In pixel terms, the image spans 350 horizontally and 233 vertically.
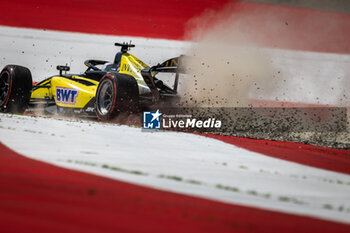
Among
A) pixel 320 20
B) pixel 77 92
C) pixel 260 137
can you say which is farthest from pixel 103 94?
pixel 320 20

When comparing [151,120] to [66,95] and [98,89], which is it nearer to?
[98,89]

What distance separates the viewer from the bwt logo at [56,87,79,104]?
308 inches

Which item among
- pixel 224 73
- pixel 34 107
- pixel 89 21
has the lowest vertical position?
pixel 34 107

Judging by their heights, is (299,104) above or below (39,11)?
below

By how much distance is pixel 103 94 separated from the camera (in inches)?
287

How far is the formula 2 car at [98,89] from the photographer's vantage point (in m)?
6.90

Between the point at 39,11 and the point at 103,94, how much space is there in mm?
6990

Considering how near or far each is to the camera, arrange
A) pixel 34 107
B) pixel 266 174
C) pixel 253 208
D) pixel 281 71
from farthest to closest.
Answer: pixel 281 71 < pixel 34 107 < pixel 266 174 < pixel 253 208

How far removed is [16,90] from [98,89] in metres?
1.61

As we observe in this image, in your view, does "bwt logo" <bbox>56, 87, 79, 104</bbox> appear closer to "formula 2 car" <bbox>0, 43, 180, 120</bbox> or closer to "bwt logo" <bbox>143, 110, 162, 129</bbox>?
"formula 2 car" <bbox>0, 43, 180, 120</bbox>

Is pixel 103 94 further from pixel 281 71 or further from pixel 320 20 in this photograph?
pixel 320 20

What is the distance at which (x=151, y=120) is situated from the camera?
6.94 m

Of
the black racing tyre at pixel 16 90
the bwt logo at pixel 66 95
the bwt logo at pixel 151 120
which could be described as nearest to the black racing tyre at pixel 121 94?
the bwt logo at pixel 151 120

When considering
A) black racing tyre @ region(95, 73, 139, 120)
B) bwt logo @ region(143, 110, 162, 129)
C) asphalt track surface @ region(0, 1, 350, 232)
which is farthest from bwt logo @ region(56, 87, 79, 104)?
asphalt track surface @ region(0, 1, 350, 232)
